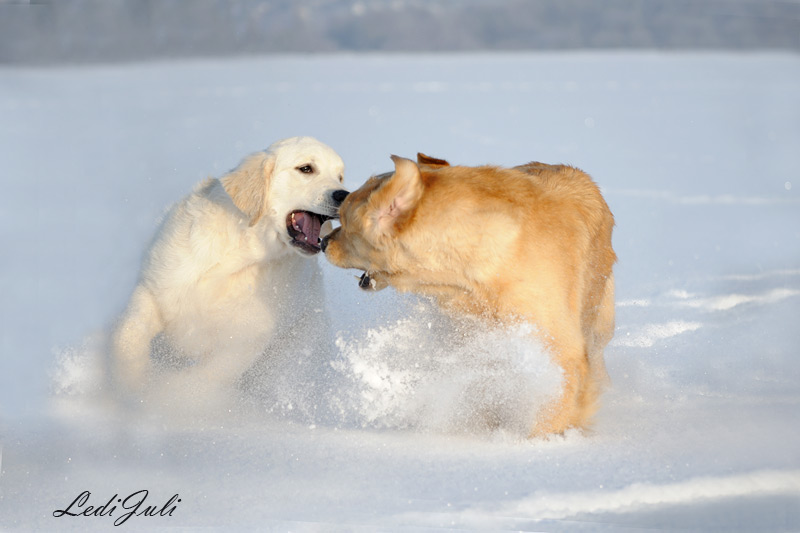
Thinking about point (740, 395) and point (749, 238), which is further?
point (749, 238)

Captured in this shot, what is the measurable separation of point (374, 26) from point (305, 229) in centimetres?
1741

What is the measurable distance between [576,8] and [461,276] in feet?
67.0

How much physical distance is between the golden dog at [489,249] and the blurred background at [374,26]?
608 inches

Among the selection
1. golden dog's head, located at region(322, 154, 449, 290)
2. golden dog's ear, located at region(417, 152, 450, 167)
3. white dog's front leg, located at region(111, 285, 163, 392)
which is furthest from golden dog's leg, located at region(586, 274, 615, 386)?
white dog's front leg, located at region(111, 285, 163, 392)

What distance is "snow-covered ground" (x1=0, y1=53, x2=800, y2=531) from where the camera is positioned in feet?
12.5

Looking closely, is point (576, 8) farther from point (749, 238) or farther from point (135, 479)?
point (135, 479)

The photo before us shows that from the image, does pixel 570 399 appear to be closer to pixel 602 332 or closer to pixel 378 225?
pixel 602 332

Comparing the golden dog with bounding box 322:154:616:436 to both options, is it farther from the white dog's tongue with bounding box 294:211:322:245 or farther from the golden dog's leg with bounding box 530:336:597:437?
the white dog's tongue with bounding box 294:211:322:245

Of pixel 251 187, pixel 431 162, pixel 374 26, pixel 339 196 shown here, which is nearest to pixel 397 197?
pixel 431 162

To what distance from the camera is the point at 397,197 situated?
154 inches

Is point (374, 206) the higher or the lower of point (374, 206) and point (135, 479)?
the higher

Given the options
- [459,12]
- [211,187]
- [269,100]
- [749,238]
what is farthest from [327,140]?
[459,12]

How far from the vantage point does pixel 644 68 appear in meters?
19.5

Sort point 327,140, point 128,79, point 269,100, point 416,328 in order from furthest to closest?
1. point 128,79
2. point 269,100
3. point 327,140
4. point 416,328
